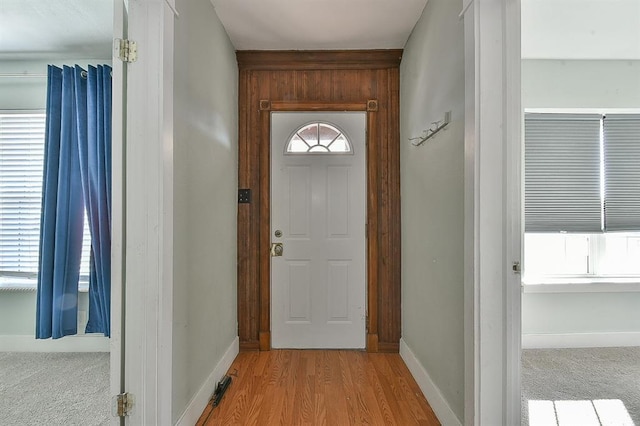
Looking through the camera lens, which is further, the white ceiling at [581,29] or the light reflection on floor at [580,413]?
the white ceiling at [581,29]

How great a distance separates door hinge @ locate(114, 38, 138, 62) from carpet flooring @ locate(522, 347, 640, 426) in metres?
2.74

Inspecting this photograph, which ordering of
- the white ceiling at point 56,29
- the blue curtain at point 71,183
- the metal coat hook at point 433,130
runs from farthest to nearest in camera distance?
the blue curtain at point 71,183
the white ceiling at point 56,29
the metal coat hook at point 433,130

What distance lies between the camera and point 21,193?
249 cm

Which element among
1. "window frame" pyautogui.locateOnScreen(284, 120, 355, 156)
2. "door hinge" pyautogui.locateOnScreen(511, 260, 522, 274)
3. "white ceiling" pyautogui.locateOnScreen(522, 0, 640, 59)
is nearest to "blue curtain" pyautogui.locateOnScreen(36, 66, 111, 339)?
"window frame" pyautogui.locateOnScreen(284, 120, 355, 156)

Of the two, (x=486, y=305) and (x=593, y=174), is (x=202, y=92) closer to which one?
Answer: (x=486, y=305)

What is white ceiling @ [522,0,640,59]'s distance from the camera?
7.18ft

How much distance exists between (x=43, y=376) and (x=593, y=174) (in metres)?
4.64

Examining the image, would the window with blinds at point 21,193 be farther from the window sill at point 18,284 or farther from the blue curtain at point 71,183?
the blue curtain at point 71,183

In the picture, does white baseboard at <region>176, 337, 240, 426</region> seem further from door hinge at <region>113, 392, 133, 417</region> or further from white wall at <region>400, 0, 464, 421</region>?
white wall at <region>400, 0, 464, 421</region>

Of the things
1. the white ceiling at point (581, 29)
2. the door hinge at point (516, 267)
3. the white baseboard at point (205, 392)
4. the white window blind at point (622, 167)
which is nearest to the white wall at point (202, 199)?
the white baseboard at point (205, 392)

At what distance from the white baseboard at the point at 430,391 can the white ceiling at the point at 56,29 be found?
3.09 meters

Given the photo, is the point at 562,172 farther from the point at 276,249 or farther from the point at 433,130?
the point at 276,249

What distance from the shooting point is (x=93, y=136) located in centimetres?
235

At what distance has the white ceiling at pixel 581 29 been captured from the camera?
2.19 m
